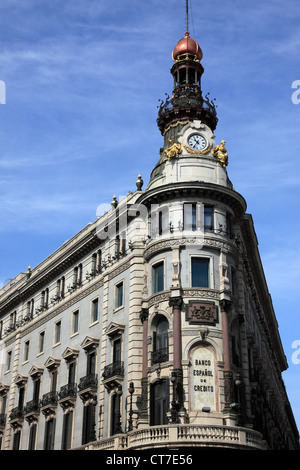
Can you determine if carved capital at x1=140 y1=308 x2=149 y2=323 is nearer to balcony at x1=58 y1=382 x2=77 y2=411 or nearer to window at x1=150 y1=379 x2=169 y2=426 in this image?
window at x1=150 y1=379 x2=169 y2=426

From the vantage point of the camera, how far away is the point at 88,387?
170ft

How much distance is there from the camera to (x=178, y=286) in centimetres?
4697

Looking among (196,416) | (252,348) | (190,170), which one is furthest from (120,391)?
(190,170)

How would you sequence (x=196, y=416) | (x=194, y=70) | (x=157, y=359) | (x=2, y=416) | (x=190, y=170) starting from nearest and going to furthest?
1. (x=196, y=416)
2. (x=157, y=359)
3. (x=190, y=170)
4. (x=194, y=70)
5. (x=2, y=416)

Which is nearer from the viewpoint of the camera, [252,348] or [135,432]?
[135,432]

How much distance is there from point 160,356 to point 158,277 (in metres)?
6.30

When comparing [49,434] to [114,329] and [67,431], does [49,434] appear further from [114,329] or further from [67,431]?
[114,329]

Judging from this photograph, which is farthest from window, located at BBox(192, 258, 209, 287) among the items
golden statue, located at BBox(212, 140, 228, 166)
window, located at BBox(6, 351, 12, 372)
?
window, located at BBox(6, 351, 12, 372)

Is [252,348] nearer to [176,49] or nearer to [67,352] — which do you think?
[67,352]

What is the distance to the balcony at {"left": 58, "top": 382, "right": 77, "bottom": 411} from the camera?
53.8m

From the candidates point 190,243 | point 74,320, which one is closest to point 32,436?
point 74,320
